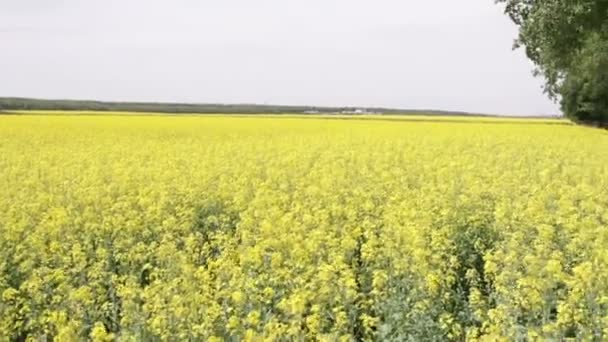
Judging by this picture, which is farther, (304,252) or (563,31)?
(563,31)

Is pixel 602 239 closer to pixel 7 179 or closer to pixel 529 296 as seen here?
pixel 529 296

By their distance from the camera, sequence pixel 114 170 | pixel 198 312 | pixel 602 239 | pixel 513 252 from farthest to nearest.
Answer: pixel 114 170
pixel 602 239
pixel 513 252
pixel 198 312

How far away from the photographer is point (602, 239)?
Answer: 7.12m

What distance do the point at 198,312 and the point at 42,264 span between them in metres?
2.67

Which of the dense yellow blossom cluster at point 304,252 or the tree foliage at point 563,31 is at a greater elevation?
the tree foliage at point 563,31

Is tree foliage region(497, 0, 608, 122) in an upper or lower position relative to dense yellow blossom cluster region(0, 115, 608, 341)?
upper

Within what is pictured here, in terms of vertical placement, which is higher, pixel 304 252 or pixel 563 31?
pixel 563 31

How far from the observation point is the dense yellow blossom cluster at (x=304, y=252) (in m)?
5.53

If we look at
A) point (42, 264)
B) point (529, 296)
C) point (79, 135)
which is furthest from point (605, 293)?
point (79, 135)

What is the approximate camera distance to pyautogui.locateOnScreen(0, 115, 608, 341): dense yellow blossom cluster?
18.1 feet

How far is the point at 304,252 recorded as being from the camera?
718 cm

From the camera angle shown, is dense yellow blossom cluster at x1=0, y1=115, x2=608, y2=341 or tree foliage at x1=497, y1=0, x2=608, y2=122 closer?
dense yellow blossom cluster at x1=0, y1=115, x2=608, y2=341

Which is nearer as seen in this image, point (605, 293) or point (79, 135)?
point (605, 293)

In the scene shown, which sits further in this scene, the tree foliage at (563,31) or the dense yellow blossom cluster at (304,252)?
the tree foliage at (563,31)
